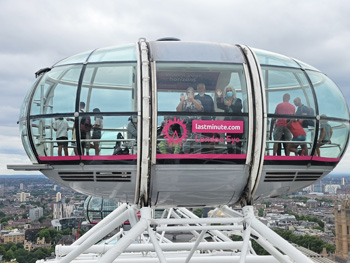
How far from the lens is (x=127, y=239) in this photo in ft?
28.5

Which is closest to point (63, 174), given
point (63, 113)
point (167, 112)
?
point (63, 113)

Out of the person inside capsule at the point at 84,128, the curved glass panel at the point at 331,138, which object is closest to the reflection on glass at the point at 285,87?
the curved glass panel at the point at 331,138

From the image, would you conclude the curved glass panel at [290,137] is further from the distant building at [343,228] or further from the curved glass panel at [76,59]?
the distant building at [343,228]

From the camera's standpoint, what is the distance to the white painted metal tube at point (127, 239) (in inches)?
333

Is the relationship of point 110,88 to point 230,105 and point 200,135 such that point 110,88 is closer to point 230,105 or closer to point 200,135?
point 200,135

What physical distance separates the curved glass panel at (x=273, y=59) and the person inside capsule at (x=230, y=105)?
3.27 ft

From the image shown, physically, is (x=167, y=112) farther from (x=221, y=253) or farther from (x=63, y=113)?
(x=221, y=253)

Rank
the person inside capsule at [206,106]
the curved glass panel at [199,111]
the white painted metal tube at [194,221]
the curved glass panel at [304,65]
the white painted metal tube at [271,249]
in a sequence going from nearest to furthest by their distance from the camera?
the curved glass panel at [199,111] < the person inside capsule at [206,106] < the white painted metal tube at [194,221] < the white painted metal tube at [271,249] < the curved glass panel at [304,65]

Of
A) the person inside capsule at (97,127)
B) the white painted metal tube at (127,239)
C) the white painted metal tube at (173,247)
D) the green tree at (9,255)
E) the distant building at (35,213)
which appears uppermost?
the person inside capsule at (97,127)

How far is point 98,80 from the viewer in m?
9.06

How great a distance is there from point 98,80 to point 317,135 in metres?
4.38

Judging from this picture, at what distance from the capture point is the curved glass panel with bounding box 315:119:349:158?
371 inches

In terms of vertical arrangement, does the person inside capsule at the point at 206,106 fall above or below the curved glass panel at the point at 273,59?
below

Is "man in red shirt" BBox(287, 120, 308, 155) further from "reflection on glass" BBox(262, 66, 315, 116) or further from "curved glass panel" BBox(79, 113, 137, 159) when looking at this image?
"curved glass panel" BBox(79, 113, 137, 159)
